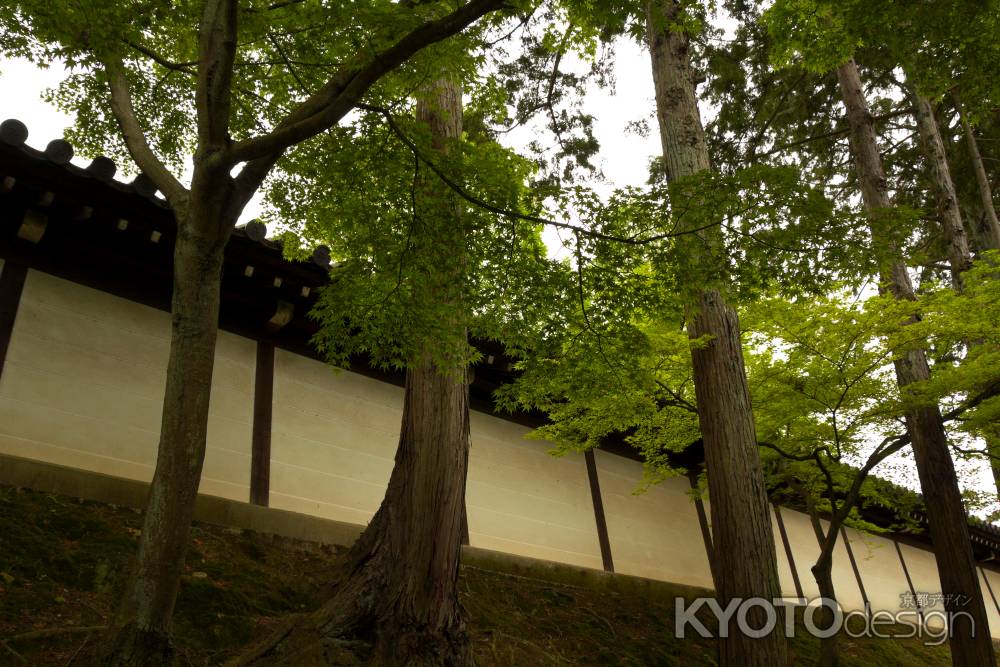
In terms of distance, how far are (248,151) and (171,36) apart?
3172mm

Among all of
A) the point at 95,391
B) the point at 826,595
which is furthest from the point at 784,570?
the point at 95,391

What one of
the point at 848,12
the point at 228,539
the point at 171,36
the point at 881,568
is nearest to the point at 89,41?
the point at 171,36

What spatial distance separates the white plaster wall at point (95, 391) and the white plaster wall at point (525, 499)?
3.48 meters

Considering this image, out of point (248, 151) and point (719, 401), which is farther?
point (719, 401)

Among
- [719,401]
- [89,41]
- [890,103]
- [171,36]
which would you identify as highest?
[890,103]

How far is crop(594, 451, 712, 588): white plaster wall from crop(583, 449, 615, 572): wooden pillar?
150mm

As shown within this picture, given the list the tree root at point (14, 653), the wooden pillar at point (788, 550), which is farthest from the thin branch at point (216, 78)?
the wooden pillar at point (788, 550)

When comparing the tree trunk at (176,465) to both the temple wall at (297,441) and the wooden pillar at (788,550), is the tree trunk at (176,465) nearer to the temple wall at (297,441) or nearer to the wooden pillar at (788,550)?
the temple wall at (297,441)

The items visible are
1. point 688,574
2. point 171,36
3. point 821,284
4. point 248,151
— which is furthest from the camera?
point 688,574

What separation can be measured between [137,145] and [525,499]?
7.63 meters

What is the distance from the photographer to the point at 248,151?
4.83 metres

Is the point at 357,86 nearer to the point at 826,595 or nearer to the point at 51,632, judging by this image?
the point at 51,632

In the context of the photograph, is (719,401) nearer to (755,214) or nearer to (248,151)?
(755,214)

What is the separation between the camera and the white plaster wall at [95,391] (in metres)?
7.50
